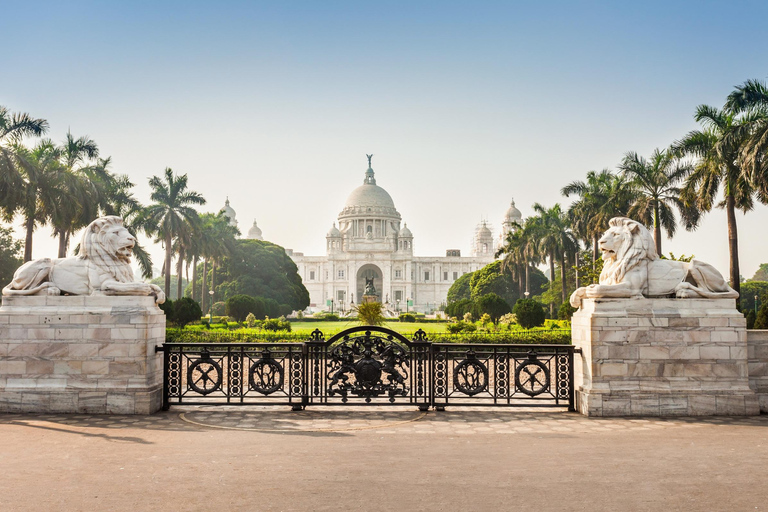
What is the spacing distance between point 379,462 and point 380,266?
89.2 meters

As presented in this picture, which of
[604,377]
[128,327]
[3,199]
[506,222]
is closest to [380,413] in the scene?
[604,377]

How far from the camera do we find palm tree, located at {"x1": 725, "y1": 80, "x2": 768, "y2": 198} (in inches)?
767

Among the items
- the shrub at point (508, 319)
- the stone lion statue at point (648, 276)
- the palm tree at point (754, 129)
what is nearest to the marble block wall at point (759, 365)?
the stone lion statue at point (648, 276)

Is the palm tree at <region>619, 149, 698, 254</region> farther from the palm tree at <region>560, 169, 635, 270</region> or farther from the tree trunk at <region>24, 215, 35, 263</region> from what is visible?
the tree trunk at <region>24, 215, 35, 263</region>

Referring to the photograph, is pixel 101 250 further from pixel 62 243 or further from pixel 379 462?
pixel 62 243

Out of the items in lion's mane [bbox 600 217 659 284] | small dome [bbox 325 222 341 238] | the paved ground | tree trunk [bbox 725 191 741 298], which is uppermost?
small dome [bbox 325 222 341 238]

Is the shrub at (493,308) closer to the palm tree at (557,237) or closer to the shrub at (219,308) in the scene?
the palm tree at (557,237)

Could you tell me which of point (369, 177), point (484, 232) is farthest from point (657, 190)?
point (369, 177)

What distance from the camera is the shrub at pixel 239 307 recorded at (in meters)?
34.3

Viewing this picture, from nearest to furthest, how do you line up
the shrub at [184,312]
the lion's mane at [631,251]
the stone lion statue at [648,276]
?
1. the stone lion statue at [648,276]
2. the lion's mane at [631,251]
3. the shrub at [184,312]

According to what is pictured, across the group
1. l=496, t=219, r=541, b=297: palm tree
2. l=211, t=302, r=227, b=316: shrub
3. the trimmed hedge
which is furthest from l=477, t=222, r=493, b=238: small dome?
the trimmed hedge

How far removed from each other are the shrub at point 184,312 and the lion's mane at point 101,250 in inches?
730

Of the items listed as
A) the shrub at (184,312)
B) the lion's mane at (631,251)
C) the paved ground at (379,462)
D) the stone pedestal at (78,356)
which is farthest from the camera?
the shrub at (184,312)

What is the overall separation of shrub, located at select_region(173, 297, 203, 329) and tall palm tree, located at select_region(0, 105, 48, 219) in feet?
24.0
